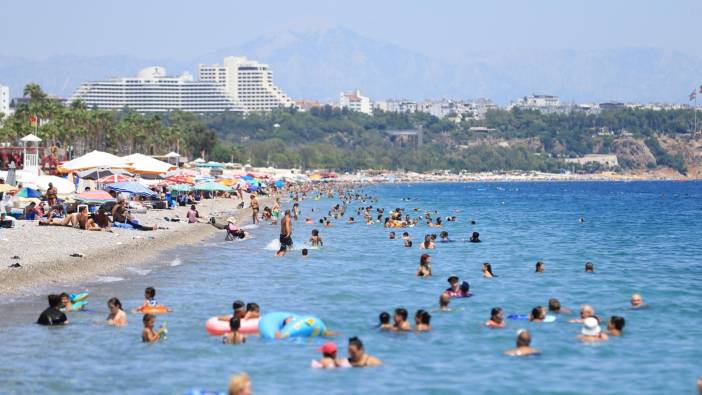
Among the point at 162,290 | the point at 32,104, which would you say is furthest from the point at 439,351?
the point at 32,104

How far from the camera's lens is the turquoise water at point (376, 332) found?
15.8 metres

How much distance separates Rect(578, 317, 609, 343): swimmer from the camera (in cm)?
1909

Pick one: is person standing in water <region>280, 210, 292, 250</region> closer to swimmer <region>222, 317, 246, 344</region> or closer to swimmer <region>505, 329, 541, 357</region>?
swimmer <region>222, 317, 246, 344</region>

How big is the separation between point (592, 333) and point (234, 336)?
6360 mm

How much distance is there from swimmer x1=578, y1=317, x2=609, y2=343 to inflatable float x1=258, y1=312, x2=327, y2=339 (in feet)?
15.3

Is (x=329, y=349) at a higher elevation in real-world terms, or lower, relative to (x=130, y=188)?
lower

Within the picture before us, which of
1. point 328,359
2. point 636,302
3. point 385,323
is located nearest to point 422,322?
point 385,323

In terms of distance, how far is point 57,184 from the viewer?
45.8 m

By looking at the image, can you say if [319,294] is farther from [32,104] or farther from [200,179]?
[32,104]

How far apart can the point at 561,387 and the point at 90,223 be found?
2411 cm

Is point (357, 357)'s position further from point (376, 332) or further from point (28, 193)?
point (28, 193)

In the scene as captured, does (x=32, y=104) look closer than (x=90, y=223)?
No

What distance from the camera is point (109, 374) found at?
1620cm

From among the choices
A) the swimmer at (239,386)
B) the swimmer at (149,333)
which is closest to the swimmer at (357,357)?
the swimmer at (149,333)
